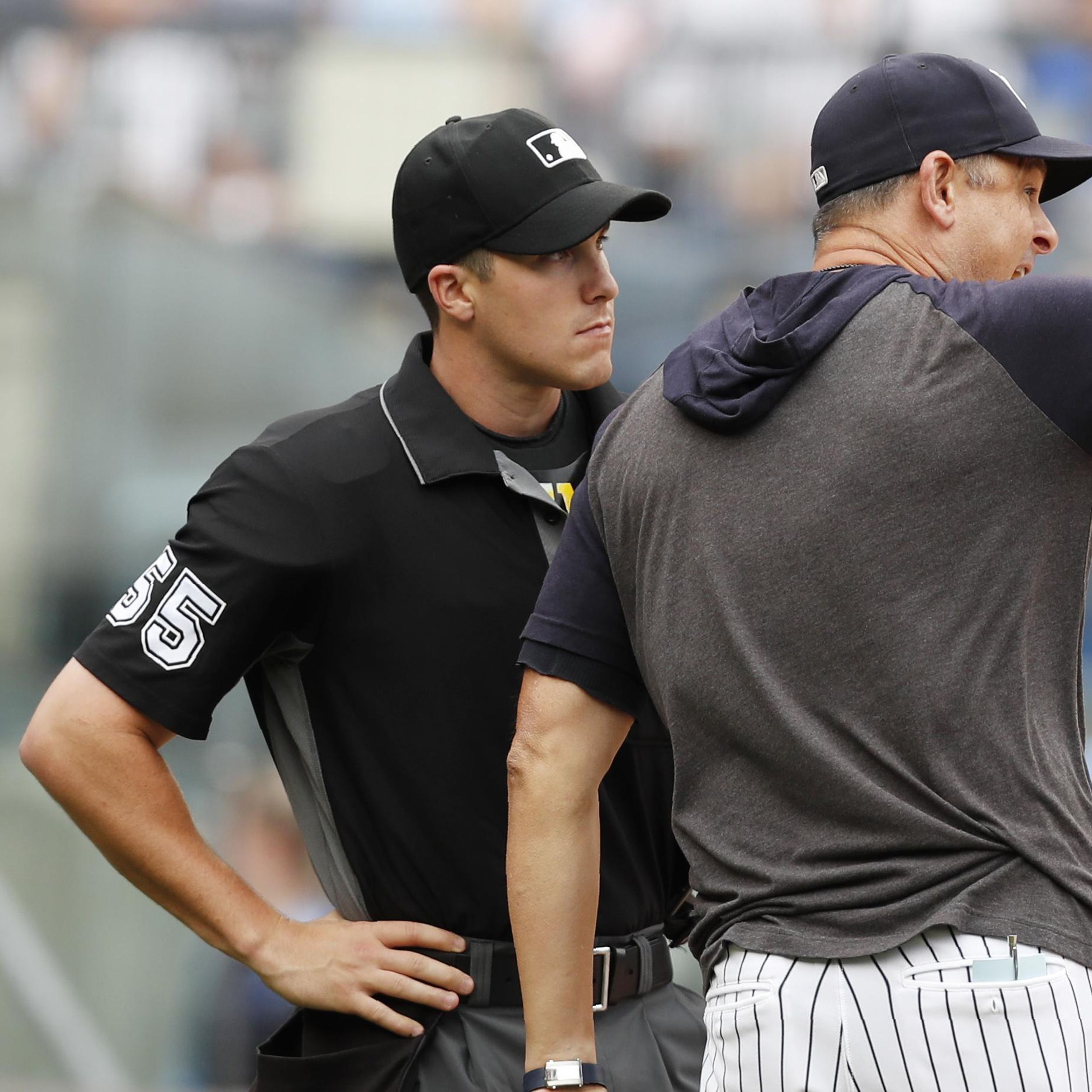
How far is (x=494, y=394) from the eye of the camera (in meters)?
2.45

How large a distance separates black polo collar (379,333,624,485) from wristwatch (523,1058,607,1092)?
0.80 metres

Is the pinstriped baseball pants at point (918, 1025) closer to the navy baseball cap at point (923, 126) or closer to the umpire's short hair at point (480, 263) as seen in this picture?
the navy baseball cap at point (923, 126)

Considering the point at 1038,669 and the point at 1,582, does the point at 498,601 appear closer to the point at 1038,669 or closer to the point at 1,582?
the point at 1038,669

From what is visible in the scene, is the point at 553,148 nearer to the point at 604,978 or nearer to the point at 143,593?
the point at 143,593

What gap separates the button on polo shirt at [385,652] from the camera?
2.24m

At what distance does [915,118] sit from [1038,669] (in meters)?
0.62

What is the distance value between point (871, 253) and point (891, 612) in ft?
1.37

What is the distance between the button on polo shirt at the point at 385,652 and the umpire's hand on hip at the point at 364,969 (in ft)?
0.19

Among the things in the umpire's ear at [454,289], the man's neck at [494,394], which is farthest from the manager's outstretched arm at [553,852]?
the umpire's ear at [454,289]

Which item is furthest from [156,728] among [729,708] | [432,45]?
[432,45]

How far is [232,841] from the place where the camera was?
17.7 feet

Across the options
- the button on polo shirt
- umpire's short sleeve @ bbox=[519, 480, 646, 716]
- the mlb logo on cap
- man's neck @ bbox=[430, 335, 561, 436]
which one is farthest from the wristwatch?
the mlb logo on cap

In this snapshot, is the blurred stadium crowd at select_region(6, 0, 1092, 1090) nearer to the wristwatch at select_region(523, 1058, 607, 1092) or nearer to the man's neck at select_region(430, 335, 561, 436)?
the man's neck at select_region(430, 335, 561, 436)

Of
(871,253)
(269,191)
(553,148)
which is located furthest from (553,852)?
(269,191)
